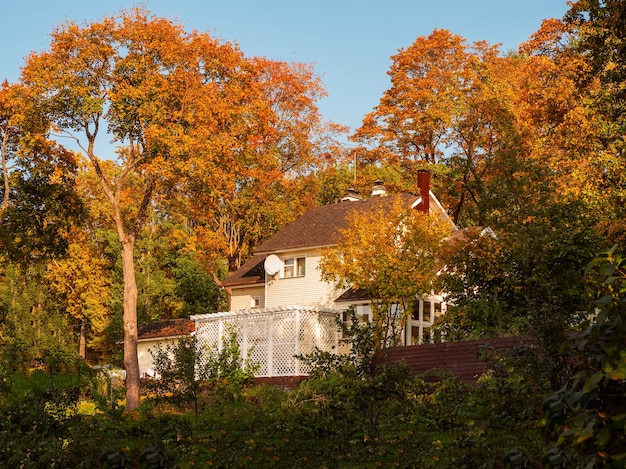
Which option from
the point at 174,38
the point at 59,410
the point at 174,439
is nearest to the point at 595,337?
the point at 174,439

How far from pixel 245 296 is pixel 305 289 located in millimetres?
4292

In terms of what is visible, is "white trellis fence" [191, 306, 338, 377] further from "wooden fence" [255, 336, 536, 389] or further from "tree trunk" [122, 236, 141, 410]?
"wooden fence" [255, 336, 536, 389]

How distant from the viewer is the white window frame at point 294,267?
4022 centimetres

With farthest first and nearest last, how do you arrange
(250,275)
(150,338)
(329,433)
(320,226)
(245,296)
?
(150,338), (245,296), (250,275), (320,226), (329,433)

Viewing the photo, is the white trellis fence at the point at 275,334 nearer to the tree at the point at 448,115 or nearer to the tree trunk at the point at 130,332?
the tree trunk at the point at 130,332

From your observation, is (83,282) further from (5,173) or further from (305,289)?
(5,173)

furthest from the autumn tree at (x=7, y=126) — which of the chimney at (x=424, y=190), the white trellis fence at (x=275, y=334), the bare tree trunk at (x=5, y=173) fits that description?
the chimney at (x=424, y=190)

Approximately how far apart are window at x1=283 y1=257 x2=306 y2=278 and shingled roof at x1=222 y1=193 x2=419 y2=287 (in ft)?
2.29

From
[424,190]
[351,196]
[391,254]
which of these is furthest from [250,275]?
[391,254]

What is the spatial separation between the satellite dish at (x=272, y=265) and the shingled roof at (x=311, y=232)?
450mm

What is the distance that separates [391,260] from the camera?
31.3 meters

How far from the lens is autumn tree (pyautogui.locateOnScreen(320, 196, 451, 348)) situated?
31.1 m

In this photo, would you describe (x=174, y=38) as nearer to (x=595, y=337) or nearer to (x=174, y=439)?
(x=174, y=439)

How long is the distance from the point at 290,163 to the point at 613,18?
1234 inches
